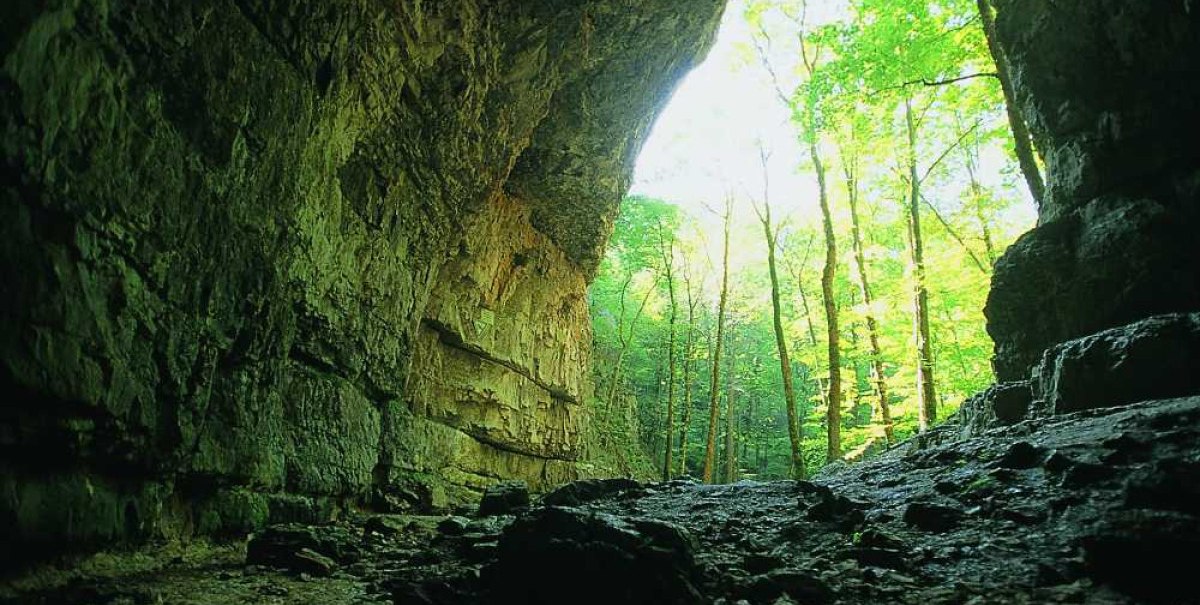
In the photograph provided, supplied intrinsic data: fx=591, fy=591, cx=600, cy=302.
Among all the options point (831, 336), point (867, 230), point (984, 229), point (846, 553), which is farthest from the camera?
point (867, 230)

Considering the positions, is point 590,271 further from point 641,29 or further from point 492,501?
point 492,501

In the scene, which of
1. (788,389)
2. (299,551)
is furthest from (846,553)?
(788,389)

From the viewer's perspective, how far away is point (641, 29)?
1341 centimetres

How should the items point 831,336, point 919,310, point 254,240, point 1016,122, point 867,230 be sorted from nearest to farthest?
point 254,240, point 1016,122, point 831,336, point 919,310, point 867,230

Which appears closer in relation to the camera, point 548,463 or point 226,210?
point 226,210

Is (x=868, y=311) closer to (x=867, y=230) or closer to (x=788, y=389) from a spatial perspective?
(x=788, y=389)

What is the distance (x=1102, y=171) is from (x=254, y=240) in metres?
9.87

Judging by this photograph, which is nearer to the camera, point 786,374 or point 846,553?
point 846,553

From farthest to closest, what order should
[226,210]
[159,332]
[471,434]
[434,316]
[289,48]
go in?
1. [471,434]
2. [434,316]
3. [289,48]
4. [226,210]
5. [159,332]

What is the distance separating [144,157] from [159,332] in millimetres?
1315

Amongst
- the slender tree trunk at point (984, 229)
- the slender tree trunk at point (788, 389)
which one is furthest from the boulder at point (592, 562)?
the slender tree trunk at point (984, 229)

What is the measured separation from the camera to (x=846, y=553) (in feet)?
13.6

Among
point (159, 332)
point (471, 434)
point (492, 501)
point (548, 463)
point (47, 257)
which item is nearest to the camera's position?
point (47, 257)

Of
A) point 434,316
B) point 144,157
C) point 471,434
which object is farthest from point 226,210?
point 471,434
